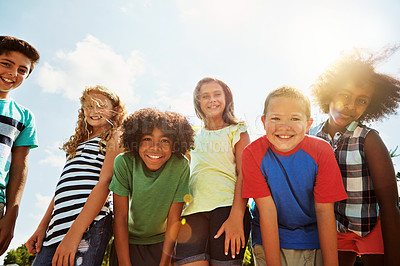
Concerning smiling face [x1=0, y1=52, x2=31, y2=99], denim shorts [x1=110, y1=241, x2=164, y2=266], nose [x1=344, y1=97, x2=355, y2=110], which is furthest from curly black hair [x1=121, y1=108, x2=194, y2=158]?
nose [x1=344, y1=97, x2=355, y2=110]

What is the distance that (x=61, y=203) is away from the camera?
3.10m

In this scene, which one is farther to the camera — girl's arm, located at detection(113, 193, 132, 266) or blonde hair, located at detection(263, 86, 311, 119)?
girl's arm, located at detection(113, 193, 132, 266)

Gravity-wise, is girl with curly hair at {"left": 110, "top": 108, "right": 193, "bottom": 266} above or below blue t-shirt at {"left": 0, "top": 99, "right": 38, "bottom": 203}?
below

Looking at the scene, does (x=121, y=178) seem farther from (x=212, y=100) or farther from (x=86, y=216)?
(x=212, y=100)

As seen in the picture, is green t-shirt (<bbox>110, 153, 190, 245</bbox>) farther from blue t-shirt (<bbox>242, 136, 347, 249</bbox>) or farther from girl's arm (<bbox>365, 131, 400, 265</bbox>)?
girl's arm (<bbox>365, 131, 400, 265</bbox>)

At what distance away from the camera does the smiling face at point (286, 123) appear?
2.70 m

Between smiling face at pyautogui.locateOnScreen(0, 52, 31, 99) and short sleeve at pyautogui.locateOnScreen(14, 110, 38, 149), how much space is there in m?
0.35

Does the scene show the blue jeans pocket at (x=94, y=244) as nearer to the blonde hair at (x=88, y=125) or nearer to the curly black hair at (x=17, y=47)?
the blonde hair at (x=88, y=125)

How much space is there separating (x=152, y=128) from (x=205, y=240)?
1.41 meters

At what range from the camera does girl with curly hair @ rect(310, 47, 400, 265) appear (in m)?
2.99

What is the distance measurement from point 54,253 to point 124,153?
1.33 metres

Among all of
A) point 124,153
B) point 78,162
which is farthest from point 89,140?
point 124,153

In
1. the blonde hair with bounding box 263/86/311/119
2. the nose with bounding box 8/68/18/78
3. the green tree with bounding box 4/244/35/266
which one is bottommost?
the green tree with bounding box 4/244/35/266

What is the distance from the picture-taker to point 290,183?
2.71m
